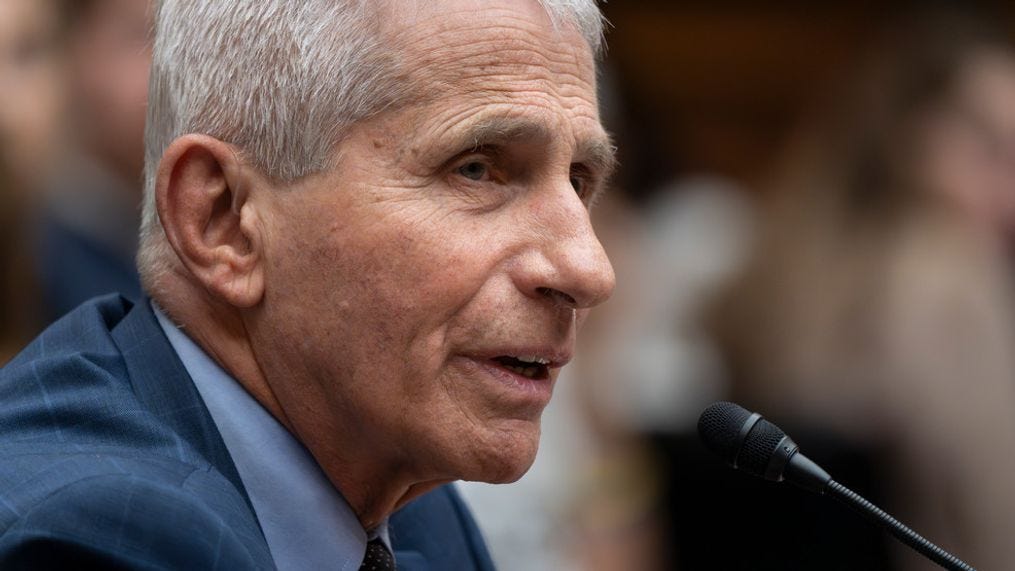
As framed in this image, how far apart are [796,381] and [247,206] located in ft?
9.71

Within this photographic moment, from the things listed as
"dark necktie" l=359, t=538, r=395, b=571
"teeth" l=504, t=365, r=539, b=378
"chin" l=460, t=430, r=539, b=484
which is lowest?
"dark necktie" l=359, t=538, r=395, b=571

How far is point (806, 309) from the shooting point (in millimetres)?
5102

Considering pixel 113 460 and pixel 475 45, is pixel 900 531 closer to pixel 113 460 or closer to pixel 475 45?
pixel 475 45

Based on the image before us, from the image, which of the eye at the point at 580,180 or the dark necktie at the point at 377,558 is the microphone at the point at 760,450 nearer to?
the eye at the point at 580,180

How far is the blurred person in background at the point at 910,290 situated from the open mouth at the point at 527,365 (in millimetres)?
2429

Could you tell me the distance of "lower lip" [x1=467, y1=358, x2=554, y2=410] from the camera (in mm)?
2385

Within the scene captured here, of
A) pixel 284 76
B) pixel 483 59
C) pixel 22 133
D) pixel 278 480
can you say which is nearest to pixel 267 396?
pixel 278 480

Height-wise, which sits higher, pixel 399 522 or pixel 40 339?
pixel 40 339

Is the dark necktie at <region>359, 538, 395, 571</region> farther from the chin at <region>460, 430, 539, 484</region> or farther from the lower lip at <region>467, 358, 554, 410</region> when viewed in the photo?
the lower lip at <region>467, 358, 554, 410</region>

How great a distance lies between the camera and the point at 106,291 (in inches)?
141

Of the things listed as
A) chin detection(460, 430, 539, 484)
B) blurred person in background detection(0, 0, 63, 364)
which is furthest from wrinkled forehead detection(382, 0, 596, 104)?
blurred person in background detection(0, 0, 63, 364)

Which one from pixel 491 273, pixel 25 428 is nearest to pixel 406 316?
pixel 491 273

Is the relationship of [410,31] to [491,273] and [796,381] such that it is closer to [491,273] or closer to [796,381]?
[491,273]

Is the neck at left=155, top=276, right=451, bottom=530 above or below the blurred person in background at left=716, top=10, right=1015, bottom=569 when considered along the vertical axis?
above
